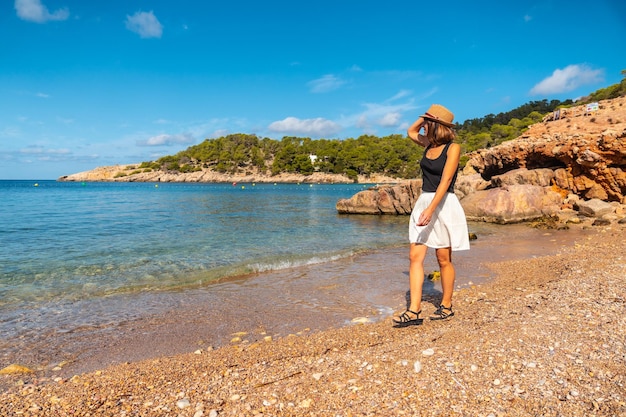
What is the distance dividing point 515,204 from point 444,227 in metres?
18.0

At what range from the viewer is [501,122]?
124 m

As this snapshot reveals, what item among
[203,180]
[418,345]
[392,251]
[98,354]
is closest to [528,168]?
[392,251]

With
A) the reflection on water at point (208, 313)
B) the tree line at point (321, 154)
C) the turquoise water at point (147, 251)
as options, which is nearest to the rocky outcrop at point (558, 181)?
the turquoise water at point (147, 251)

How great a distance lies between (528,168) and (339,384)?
25.9 meters

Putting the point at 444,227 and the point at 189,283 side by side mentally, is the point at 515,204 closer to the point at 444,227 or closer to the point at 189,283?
the point at 189,283

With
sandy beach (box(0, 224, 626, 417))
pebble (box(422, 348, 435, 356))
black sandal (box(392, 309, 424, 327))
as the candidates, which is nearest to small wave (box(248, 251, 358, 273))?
sandy beach (box(0, 224, 626, 417))

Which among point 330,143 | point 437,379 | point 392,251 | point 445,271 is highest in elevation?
point 330,143

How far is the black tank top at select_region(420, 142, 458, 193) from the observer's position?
15.4 ft

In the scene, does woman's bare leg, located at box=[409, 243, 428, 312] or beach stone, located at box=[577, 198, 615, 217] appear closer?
woman's bare leg, located at box=[409, 243, 428, 312]

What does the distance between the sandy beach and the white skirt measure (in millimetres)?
1029

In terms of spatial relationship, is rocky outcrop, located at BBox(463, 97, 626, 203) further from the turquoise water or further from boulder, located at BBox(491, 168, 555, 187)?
the turquoise water

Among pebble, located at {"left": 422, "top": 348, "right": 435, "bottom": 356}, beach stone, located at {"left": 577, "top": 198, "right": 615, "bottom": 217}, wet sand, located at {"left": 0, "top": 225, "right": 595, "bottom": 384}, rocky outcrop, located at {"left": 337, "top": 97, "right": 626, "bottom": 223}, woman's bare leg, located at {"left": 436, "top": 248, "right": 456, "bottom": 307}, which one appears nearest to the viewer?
pebble, located at {"left": 422, "top": 348, "right": 435, "bottom": 356}

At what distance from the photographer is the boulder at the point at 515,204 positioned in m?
20.2

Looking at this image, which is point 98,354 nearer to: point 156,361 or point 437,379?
point 156,361
